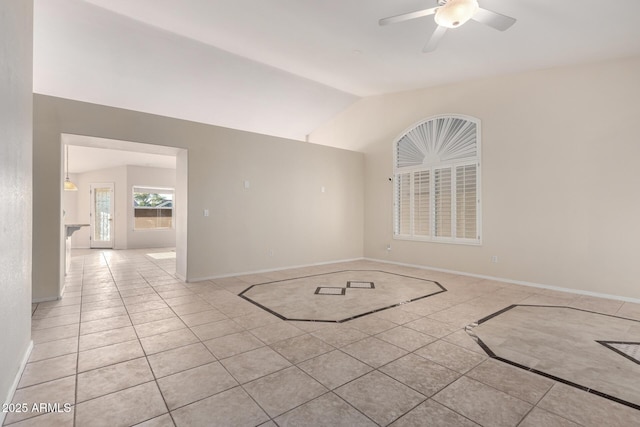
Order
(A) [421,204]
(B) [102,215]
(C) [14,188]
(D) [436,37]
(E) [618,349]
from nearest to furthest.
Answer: (C) [14,188]
(E) [618,349]
(D) [436,37]
(A) [421,204]
(B) [102,215]

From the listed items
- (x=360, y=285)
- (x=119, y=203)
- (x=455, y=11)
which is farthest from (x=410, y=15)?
(x=119, y=203)

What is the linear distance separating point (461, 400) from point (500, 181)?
13.3ft

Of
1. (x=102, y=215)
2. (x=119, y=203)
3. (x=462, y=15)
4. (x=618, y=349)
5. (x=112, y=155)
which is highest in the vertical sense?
(x=462, y=15)

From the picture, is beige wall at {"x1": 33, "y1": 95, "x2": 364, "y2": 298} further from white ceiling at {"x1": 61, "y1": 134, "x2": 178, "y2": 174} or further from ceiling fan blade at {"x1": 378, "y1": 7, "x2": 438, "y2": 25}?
ceiling fan blade at {"x1": 378, "y1": 7, "x2": 438, "y2": 25}

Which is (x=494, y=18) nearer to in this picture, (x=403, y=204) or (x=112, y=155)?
(x=403, y=204)

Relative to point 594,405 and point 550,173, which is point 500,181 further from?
point 594,405

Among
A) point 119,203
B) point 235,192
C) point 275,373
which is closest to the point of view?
point 275,373

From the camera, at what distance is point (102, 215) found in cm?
981

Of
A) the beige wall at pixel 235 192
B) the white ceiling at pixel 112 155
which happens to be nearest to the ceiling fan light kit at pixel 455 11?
the beige wall at pixel 235 192

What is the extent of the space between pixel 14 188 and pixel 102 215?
30.9 ft

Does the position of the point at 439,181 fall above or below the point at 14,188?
above

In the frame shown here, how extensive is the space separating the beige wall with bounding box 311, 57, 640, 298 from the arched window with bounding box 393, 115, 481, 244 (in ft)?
0.57

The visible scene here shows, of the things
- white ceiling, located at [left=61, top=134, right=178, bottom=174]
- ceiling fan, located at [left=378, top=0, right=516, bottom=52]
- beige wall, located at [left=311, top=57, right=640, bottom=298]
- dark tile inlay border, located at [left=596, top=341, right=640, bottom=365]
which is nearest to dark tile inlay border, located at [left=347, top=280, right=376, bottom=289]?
beige wall, located at [left=311, top=57, right=640, bottom=298]

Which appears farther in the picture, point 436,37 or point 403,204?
point 403,204
